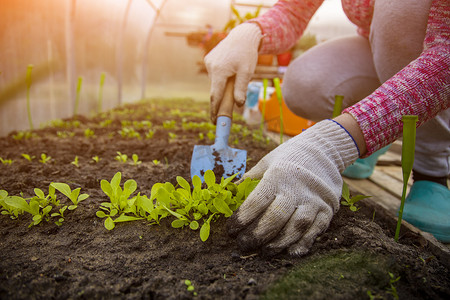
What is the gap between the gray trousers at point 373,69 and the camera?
52.7 inches

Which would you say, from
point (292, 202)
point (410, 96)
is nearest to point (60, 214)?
point (292, 202)

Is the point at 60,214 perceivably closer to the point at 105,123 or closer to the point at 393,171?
the point at 105,123

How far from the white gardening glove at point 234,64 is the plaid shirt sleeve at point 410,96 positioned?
544mm

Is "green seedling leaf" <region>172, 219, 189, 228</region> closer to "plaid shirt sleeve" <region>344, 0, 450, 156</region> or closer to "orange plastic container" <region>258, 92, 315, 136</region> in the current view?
"plaid shirt sleeve" <region>344, 0, 450, 156</region>

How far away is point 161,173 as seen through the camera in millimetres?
1566

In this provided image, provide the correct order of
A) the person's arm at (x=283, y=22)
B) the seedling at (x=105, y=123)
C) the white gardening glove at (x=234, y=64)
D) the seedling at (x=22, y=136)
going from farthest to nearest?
1. the seedling at (x=105, y=123)
2. the seedling at (x=22, y=136)
3. the person's arm at (x=283, y=22)
4. the white gardening glove at (x=234, y=64)

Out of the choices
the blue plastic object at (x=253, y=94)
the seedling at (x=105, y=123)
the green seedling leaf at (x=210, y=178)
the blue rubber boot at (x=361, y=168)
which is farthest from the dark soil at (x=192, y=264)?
the blue plastic object at (x=253, y=94)

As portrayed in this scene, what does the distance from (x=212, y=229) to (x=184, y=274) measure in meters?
0.20

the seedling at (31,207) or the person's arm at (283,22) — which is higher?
the person's arm at (283,22)

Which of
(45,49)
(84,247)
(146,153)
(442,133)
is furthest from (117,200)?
(45,49)

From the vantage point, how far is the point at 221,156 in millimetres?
1400

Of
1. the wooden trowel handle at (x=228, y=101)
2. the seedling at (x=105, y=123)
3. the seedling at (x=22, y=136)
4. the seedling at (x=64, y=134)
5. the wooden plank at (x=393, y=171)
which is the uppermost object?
the wooden trowel handle at (x=228, y=101)

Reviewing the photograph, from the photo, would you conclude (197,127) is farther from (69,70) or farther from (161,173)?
(69,70)

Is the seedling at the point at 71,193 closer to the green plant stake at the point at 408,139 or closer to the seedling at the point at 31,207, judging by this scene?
the seedling at the point at 31,207
